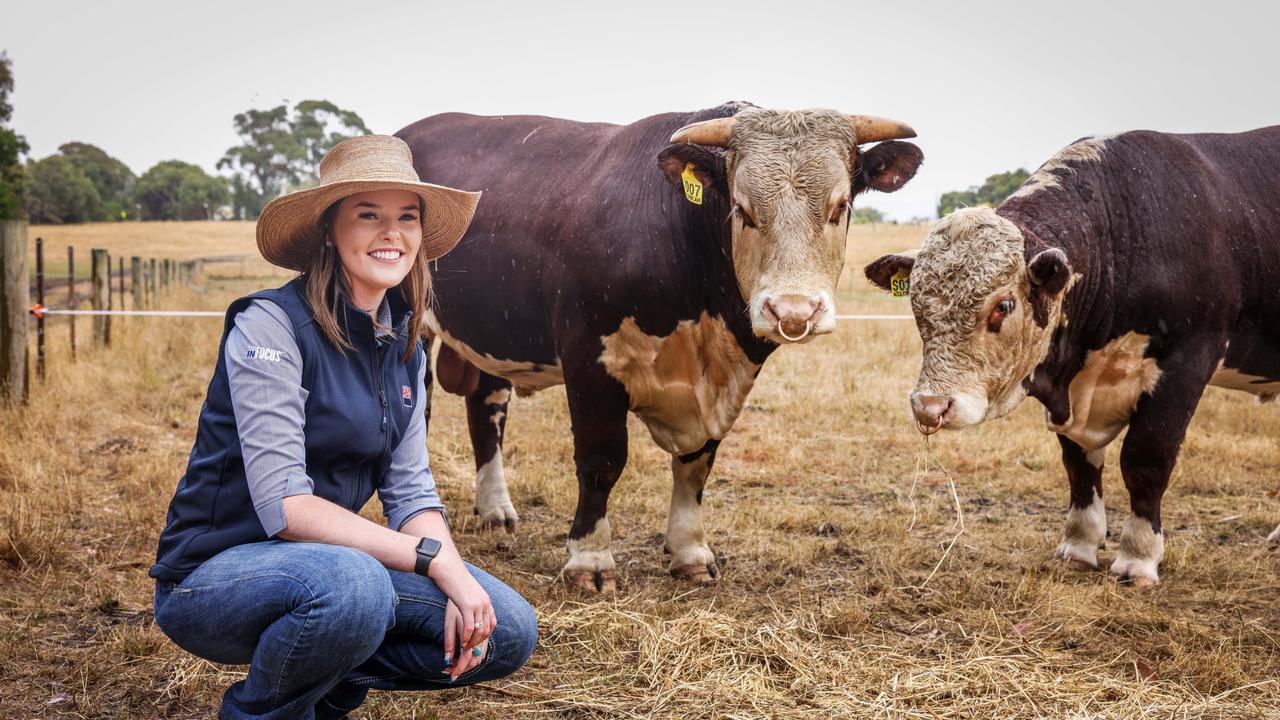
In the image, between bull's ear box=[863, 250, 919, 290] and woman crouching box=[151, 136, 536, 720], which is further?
bull's ear box=[863, 250, 919, 290]

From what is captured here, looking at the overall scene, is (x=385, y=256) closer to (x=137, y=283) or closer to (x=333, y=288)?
(x=333, y=288)

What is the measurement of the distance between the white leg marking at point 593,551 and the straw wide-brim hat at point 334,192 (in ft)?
7.08

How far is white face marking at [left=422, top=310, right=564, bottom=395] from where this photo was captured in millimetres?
5457

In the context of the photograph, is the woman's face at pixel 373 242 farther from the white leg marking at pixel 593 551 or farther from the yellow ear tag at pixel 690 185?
the white leg marking at pixel 593 551

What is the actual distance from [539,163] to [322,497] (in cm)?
315

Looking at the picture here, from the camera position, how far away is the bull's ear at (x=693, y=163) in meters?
4.36

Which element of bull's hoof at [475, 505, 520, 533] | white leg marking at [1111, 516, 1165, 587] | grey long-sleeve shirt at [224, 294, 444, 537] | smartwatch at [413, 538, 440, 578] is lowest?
bull's hoof at [475, 505, 520, 533]

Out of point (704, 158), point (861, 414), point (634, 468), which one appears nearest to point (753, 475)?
point (634, 468)

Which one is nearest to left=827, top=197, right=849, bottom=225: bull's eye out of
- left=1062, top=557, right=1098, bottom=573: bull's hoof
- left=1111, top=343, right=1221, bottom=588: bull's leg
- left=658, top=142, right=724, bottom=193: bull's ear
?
left=658, top=142, right=724, bottom=193: bull's ear

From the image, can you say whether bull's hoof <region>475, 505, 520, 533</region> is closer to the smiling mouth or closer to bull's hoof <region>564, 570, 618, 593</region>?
bull's hoof <region>564, 570, 618, 593</region>

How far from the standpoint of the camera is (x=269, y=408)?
250cm

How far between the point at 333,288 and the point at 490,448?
3450 millimetres

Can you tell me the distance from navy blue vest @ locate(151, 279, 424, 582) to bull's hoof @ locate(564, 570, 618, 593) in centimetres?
201

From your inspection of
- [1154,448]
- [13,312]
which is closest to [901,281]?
[1154,448]
